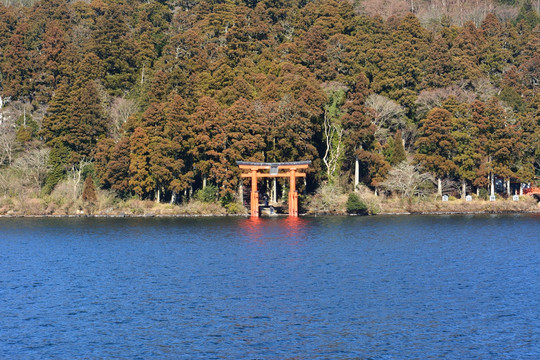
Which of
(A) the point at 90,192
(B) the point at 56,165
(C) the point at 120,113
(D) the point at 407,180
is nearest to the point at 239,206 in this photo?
(A) the point at 90,192

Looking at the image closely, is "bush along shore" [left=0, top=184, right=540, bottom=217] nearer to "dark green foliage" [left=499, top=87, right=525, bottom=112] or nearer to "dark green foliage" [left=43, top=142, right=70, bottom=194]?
"dark green foliage" [left=43, top=142, right=70, bottom=194]

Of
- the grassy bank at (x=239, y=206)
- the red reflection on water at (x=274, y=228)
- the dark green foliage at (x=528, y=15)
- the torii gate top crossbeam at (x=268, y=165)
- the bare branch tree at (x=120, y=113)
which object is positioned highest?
the dark green foliage at (x=528, y=15)

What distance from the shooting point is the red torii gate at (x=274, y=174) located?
2603 inches

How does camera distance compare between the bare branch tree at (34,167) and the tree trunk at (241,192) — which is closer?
the tree trunk at (241,192)

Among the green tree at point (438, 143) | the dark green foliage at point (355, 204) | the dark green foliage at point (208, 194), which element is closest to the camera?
the dark green foliage at point (355, 204)

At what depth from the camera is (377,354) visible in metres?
24.8

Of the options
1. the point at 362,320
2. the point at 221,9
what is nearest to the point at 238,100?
the point at 221,9

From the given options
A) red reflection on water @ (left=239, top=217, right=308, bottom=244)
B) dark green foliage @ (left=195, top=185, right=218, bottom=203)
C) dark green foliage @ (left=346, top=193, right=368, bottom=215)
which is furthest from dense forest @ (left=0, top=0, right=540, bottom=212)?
red reflection on water @ (left=239, top=217, right=308, bottom=244)

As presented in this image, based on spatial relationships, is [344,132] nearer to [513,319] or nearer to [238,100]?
[238,100]

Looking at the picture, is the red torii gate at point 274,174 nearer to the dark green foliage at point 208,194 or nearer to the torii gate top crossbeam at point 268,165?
the torii gate top crossbeam at point 268,165

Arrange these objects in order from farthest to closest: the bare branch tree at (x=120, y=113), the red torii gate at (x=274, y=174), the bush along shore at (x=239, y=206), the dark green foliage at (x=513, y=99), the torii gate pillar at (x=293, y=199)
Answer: the dark green foliage at (x=513, y=99) < the bare branch tree at (x=120, y=113) < the bush along shore at (x=239, y=206) < the torii gate pillar at (x=293, y=199) < the red torii gate at (x=274, y=174)

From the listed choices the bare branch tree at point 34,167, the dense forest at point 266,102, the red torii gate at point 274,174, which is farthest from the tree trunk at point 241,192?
the bare branch tree at point 34,167

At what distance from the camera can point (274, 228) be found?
58531 mm

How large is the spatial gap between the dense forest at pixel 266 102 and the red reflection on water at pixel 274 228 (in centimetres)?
635
